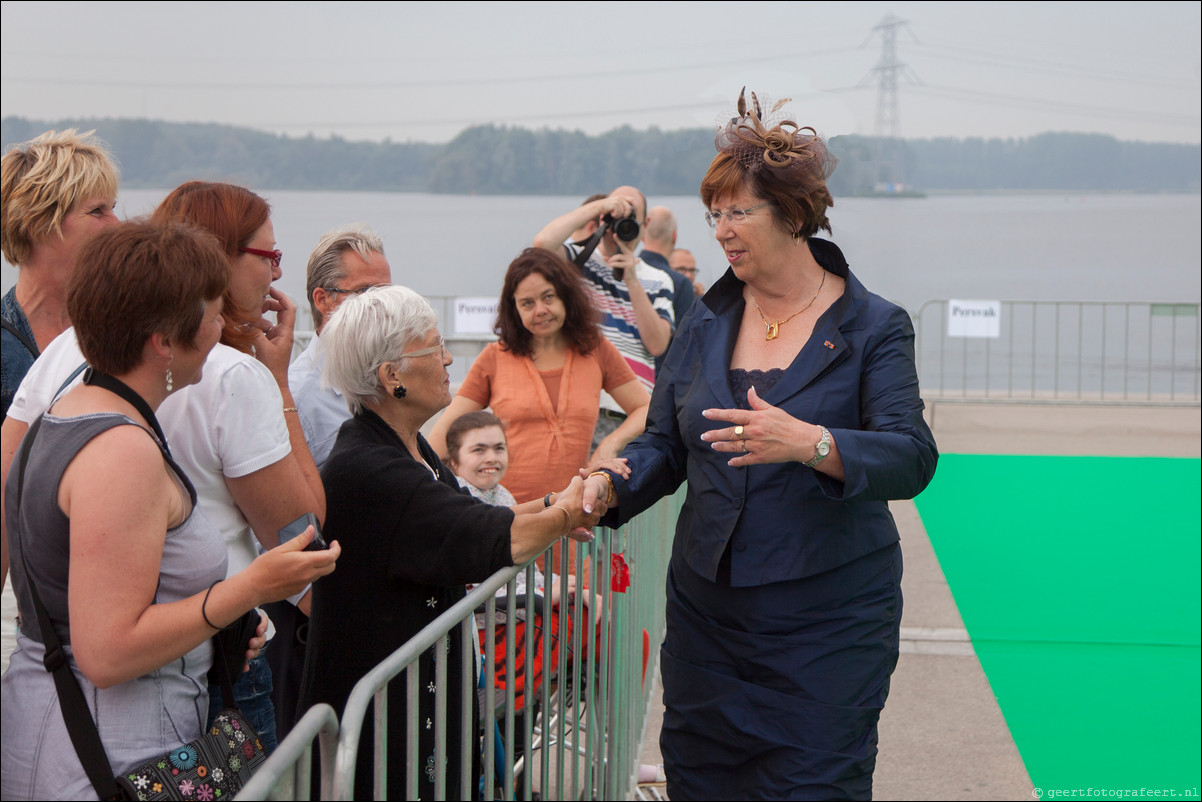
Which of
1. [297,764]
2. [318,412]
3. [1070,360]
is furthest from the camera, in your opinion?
[1070,360]

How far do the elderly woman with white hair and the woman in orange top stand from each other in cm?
161

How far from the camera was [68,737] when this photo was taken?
1.50m

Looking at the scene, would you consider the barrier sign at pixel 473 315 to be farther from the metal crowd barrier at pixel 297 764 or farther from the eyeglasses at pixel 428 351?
the metal crowd barrier at pixel 297 764

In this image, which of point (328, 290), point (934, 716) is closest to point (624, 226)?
point (328, 290)

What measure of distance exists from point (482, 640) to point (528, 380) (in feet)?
Answer: 4.43

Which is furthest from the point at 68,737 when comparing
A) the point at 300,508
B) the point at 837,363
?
the point at 837,363

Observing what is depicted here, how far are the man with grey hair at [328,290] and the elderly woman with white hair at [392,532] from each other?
0.42m

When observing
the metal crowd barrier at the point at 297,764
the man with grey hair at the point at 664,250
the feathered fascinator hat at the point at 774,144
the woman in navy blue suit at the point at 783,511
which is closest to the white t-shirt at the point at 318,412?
the woman in navy blue suit at the point at 783,511

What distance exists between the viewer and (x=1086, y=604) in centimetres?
545

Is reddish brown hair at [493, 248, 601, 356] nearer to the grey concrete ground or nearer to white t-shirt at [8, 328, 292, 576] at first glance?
the grey concrete ground

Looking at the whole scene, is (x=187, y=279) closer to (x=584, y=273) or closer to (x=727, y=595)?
(x=727, y=595)

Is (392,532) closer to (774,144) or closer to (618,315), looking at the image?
(774,144)

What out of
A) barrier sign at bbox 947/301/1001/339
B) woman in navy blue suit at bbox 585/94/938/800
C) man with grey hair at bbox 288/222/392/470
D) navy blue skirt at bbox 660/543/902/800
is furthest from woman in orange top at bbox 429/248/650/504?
barrier sign at bbox 947/301/1001/339

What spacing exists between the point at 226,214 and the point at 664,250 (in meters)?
3.86
